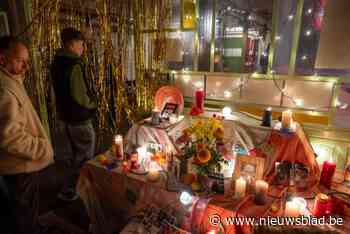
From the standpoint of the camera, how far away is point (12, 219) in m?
1.92

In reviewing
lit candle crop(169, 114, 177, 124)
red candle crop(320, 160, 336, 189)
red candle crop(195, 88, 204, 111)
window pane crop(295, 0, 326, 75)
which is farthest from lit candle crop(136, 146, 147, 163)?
window pane crop(295, 0, 326, 75)

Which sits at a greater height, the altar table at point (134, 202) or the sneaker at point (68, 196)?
the altar table at point (134, 202)

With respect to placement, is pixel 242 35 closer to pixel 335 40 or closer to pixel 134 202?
pixel 335 40

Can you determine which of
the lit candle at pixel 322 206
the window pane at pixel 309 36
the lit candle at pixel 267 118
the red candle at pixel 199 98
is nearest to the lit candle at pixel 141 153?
the red candle at pixel 199 98

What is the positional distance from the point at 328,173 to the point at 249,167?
62 cm

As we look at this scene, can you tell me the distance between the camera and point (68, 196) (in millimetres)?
2283

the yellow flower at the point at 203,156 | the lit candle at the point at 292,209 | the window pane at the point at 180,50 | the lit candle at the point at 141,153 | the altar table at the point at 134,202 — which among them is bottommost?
the altar table at the point at 134,202

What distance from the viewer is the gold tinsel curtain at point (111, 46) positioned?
2387 millimetres

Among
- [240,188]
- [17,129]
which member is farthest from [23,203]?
[240,188]

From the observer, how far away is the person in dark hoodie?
1.90m

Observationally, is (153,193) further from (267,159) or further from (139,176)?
(267,159)

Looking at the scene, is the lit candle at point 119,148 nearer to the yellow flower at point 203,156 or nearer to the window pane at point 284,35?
the yellow flower at point 203,156

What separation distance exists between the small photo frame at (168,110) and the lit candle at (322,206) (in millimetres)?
1248

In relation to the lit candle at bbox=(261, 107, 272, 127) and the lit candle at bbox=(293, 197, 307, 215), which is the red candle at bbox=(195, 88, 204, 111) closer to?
the lit candle at bbox=(261, 107, 272, 127)
